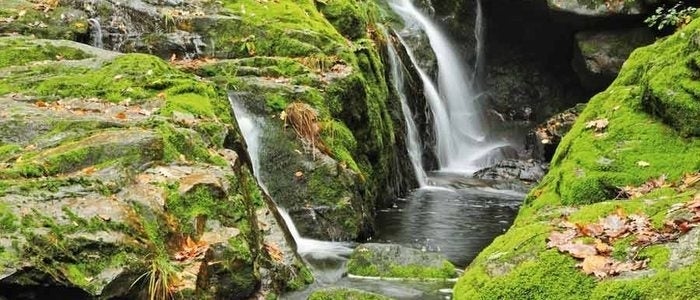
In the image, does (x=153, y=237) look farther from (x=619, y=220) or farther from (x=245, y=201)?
(x=619, y=220)

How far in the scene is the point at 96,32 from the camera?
11.6 m

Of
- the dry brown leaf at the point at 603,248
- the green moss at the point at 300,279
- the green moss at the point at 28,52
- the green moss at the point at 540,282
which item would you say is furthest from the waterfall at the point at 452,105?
the dry brown leaf at the point at 603,248

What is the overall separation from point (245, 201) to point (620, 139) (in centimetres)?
387

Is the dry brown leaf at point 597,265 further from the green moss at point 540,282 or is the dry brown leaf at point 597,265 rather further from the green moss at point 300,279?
the green moss at point 300,279

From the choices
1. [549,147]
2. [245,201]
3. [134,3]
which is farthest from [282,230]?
[549,147]

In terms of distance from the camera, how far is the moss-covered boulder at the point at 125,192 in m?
4.34

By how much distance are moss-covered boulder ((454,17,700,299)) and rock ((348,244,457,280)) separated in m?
1.05

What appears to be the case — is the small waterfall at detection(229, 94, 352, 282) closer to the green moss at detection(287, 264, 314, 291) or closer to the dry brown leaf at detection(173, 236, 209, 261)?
the green moss at detection(287, 264, 314, 291)

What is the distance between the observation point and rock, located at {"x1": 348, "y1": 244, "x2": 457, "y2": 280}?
7110 millimetres

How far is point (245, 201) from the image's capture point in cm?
643

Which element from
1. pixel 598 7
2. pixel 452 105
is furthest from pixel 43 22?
pixel 598 7

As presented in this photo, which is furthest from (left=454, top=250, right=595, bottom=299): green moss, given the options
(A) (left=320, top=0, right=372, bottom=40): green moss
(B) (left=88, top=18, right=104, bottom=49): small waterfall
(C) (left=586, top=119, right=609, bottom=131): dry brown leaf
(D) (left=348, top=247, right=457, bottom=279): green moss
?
(A) (left=320, top=0, right=372, bottom=40): green moss

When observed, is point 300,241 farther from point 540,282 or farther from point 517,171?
point 517,171

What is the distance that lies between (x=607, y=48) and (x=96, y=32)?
1502 centimetres
